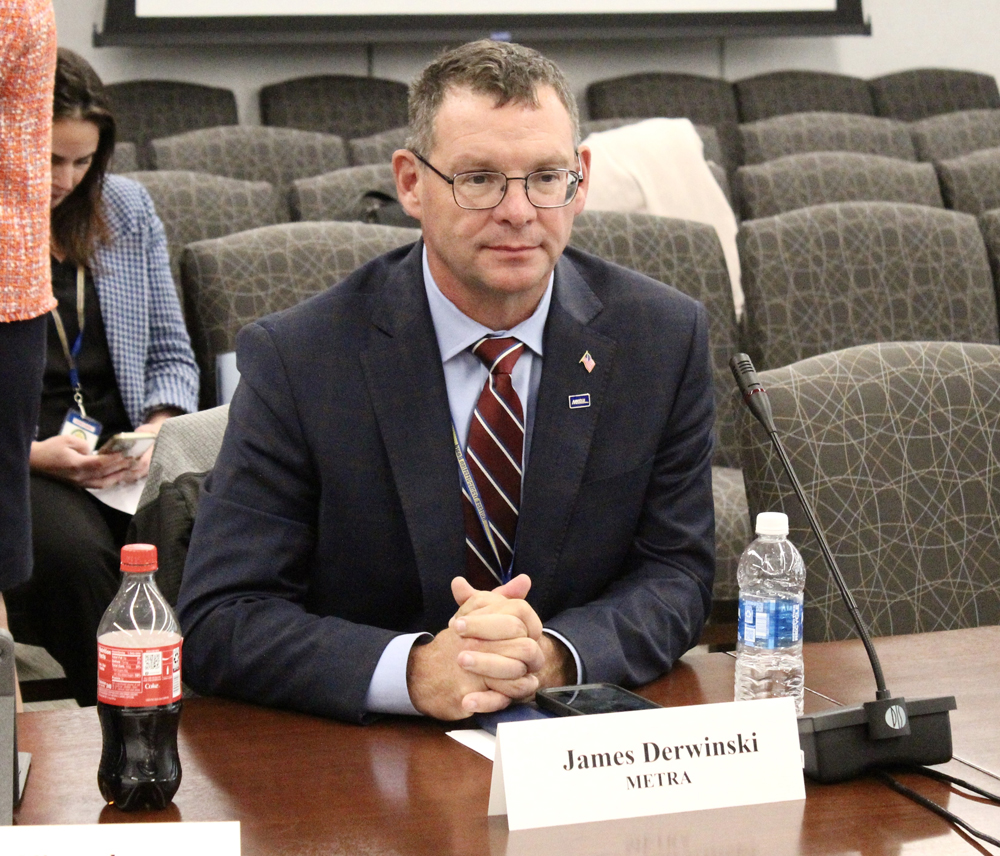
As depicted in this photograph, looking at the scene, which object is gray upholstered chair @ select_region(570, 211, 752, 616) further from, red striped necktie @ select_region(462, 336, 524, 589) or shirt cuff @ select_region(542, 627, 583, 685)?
shirt cuff @ select_region(542, 627, 583, 685)

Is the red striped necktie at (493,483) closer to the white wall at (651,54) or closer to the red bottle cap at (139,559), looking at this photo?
the red bottle cap at (139,559)

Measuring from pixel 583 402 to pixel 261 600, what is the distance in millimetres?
457

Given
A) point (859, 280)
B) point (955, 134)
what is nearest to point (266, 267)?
point (859, 280)

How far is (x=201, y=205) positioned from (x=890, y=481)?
81.6 inches

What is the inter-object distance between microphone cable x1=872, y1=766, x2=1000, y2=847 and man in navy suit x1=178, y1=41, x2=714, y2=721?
13.1 inches

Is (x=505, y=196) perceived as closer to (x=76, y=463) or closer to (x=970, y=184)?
(x=76, y=463)

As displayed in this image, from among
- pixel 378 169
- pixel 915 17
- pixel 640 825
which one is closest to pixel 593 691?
pixel 640 825

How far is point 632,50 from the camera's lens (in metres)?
5.96

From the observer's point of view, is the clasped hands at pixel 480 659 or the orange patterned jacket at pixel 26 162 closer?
the clasped hands at pixel 480 659

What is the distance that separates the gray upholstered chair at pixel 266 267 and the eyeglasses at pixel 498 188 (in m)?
1.02

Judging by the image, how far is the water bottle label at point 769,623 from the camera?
50.4 inches

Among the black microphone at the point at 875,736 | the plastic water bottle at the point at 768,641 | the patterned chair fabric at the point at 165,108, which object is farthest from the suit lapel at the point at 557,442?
the patterned chair fabric at the point at 165,108

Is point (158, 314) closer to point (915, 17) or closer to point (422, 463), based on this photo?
point (422, 463)

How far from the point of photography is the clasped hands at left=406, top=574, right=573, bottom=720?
124cm
